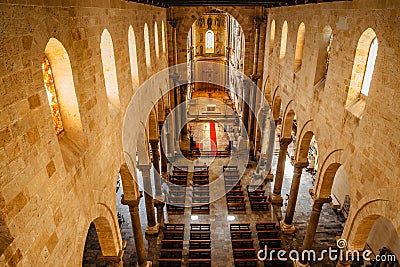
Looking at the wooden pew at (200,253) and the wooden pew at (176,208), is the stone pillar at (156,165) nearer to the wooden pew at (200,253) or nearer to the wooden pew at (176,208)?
the wooden pew at (176,208)

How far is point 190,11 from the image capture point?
59.1ft

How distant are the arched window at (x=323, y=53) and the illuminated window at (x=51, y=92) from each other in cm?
756

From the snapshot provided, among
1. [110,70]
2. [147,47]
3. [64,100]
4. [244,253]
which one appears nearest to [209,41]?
[147,47]

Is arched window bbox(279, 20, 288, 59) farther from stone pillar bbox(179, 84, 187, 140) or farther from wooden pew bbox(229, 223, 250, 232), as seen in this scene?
wooden pew bbox(229, 223, 250, 232)

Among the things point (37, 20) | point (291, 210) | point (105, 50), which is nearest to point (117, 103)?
point (105, 50)

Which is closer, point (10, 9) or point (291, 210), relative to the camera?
point (10, 9)

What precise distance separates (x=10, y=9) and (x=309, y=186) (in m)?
16.4

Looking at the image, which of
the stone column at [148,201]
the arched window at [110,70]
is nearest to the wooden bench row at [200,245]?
the stone column at [148,201]

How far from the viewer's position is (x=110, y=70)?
7.31 m

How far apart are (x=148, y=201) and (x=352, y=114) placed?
8.75 metres

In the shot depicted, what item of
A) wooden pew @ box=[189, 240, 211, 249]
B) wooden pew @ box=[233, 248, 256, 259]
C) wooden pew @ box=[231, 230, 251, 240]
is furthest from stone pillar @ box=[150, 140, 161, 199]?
wooden pew @ box=[233, 248, 256, 259]

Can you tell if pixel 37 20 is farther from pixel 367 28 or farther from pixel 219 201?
pixel 219 201

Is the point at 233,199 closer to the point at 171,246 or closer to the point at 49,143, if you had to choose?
the point at 171,246

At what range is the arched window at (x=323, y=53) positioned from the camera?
9.06 m
